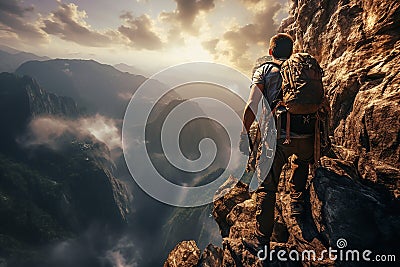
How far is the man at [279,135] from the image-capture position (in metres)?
6.06

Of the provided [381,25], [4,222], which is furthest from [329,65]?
[4,222]

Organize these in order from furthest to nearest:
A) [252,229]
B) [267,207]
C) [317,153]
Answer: [252,229]
[267,207]
[317,153]

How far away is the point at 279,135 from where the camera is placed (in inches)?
246

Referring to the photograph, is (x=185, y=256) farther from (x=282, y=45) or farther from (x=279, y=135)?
(x=282, y=45)

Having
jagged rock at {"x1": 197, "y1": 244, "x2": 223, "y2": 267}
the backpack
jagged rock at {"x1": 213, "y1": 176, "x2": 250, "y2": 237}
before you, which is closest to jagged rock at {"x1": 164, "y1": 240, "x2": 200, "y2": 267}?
jagged rock at {"x1": 197, "y1": 244, "x2": 223, "y2": 267}

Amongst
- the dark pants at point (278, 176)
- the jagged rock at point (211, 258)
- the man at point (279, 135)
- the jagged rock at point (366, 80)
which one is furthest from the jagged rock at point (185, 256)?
the jagged rock at point (366, 80)

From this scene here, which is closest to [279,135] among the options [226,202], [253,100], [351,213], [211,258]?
[253,100]

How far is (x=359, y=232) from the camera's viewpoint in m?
5.61

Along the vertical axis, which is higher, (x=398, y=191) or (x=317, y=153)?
(x=317, y=153)

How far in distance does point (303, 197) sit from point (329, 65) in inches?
289

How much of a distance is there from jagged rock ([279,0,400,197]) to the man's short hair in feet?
11.3

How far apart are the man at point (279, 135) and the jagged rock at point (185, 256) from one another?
7478 millimetres

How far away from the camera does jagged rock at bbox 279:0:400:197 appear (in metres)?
6.42

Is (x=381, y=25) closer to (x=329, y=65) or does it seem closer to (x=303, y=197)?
(x=329, y=65)
